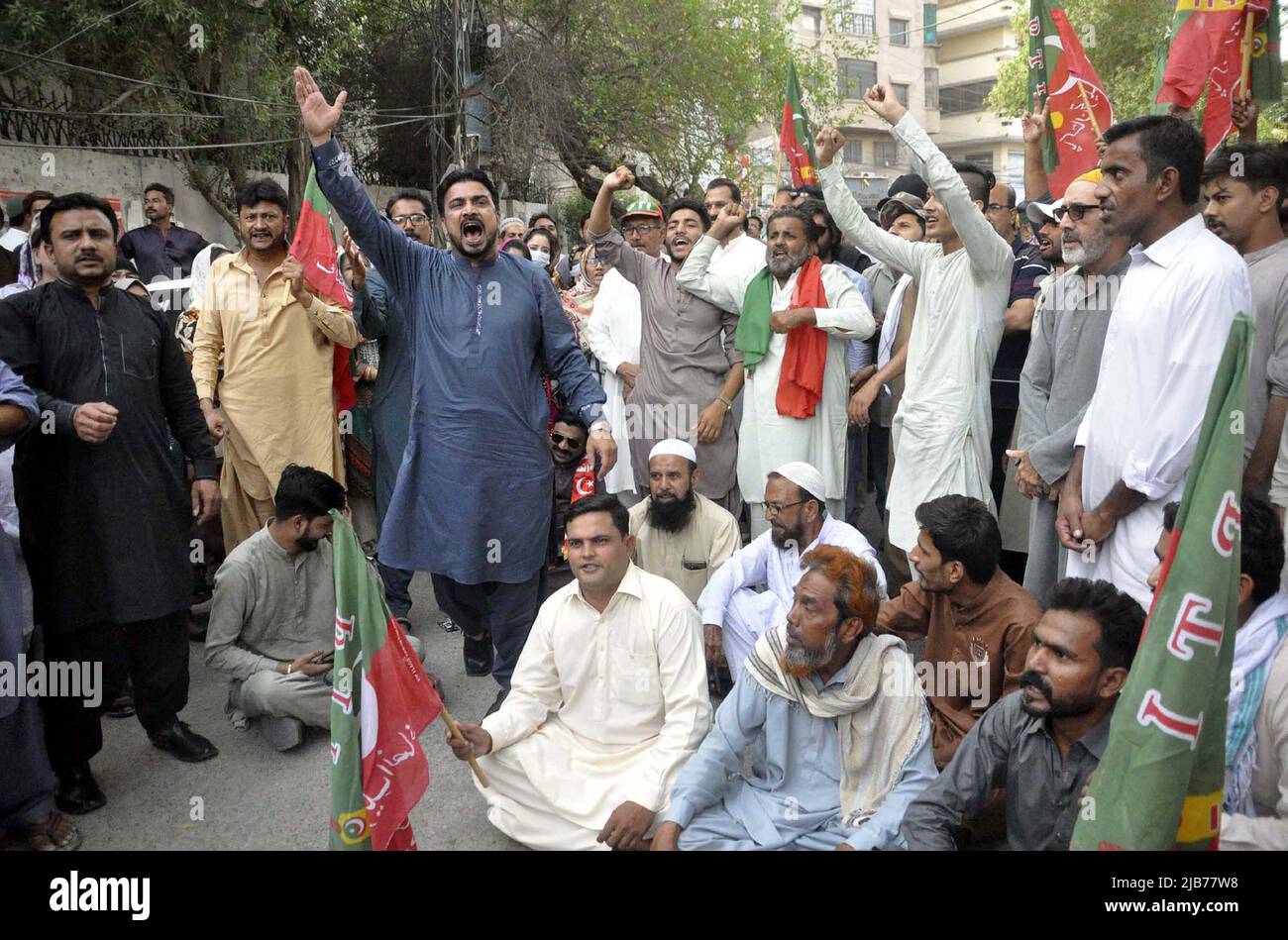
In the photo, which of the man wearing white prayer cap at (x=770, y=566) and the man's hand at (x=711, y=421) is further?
the man's hand at (x=711, y=421)

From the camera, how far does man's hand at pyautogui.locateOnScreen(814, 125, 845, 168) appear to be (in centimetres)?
478

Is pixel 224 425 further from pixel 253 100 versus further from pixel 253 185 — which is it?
pixel 253 100

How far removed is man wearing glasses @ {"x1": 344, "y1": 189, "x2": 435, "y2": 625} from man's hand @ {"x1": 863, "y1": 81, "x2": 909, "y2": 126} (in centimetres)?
224

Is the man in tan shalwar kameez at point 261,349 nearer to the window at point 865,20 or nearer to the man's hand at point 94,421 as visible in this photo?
the man's hand at point 94,421

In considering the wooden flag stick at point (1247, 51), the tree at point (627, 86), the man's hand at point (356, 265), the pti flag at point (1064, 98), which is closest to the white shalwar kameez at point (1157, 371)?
the wooden flag stick at point (1247, 51)

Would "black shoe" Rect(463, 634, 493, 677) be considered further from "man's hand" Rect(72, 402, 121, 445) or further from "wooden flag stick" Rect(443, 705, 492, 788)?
"man's hand" Rect(72, 402, 121, 445)

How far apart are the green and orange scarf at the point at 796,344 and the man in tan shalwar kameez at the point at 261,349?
200 cm

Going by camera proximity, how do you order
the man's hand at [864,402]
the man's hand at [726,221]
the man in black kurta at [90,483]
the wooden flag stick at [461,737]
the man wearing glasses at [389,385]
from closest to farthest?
the wooden flag stick at [461,737], the man in black kurta at [90,483], the man wearing glasses at [389,385], the man's hand at [864,402], the man's hand at [726,221]

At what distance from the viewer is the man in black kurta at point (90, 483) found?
373cm

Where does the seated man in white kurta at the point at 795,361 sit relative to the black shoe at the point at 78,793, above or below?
above

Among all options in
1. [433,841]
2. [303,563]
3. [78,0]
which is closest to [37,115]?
[78,0]

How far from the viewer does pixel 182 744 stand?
162 inches

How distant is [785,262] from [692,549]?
5.12 ft

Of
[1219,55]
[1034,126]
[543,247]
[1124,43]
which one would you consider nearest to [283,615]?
[543,247]
